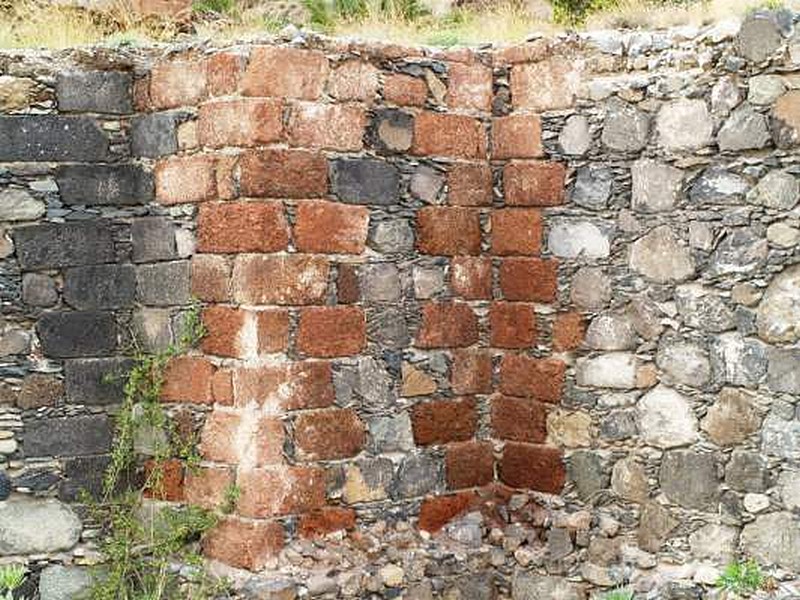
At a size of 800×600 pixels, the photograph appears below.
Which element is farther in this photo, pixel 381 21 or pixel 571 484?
pixel 381 21

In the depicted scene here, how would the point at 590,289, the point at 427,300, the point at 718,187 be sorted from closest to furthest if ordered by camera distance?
the point at 718,187
the point at 590,289
the point at 427,300

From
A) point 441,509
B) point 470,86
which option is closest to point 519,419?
point 441,509

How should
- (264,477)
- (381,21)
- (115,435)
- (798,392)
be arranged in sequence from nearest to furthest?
(798,392), (264,477), (115,435), (381,21)

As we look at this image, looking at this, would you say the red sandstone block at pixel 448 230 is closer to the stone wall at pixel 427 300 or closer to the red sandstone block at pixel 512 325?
the stone wall at pixel 427 300

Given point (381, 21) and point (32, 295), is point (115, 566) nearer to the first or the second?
point (32, 295)

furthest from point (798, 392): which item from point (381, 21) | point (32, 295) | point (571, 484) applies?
point (381, 21)

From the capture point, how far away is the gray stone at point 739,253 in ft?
15.9

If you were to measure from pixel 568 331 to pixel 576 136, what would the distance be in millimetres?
951

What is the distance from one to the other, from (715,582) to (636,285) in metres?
1.37

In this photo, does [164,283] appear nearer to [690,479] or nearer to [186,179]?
[186,179]

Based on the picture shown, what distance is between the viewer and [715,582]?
4.94 meters

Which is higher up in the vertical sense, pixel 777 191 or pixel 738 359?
pixel 777 191

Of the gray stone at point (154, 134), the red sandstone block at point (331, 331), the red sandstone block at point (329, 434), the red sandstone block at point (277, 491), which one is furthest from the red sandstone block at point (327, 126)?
the red sandstone block at point (277, 491)

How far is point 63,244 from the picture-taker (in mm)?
5406
